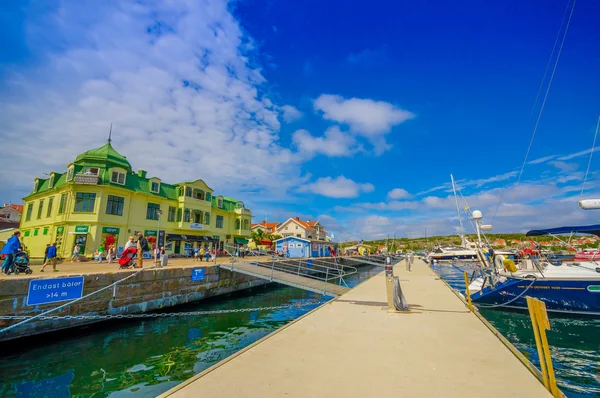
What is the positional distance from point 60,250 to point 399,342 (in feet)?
95.9

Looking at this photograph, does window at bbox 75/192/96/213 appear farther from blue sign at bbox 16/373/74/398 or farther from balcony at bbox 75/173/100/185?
blue sign at bbox 16/373/74/398

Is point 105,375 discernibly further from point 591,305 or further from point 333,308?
point 591,305

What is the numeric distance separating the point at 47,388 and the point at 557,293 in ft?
58.1

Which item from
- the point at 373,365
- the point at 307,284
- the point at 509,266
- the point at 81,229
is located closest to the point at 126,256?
the point at 307,284

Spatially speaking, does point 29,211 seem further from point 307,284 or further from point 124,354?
point 307,284

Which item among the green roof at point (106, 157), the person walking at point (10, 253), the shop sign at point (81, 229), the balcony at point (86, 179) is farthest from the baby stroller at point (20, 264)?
the green roof at point (106, 157)

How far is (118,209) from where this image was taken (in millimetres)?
26422

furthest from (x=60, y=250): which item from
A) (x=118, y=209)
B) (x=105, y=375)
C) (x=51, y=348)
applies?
(x=105, y=375)

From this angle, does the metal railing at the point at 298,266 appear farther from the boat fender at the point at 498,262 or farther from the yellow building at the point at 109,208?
the boat fender at the point at 498,262

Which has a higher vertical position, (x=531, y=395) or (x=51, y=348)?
(x=531, y=395)

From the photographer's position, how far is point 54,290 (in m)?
9.49

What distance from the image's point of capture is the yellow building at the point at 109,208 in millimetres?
24453

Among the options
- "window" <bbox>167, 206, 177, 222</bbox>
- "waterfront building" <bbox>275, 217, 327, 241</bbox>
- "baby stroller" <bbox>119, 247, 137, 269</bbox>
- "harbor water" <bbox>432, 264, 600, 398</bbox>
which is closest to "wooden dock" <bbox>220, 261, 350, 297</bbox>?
"baby stroller" <bbox>119, 247, 137, 269</bbox>

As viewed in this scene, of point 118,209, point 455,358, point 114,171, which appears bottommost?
point 455,358
